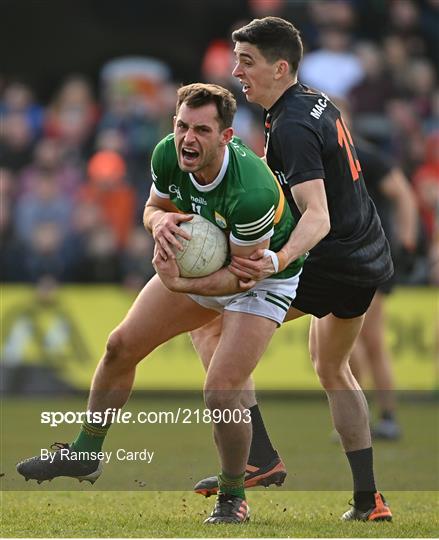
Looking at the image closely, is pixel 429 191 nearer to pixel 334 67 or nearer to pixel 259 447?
pixel 334 67

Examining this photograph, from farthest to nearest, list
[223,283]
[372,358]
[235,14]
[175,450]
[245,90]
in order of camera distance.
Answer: [235,14] → [372,358] → [175,450] → [245,90] → [223,283]

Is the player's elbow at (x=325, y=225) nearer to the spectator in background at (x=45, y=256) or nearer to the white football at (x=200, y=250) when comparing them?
the white football at (x=200, y=250)

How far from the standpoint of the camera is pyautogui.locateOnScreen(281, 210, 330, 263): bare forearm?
19.8ft

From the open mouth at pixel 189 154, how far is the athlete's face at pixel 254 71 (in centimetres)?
64

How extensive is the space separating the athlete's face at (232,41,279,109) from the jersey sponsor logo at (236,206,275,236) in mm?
728

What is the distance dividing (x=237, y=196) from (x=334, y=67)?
9.54 metres

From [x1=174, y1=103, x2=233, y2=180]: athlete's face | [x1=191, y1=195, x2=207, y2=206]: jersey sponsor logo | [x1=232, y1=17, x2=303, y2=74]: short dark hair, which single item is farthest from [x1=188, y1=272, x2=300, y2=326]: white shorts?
[x1=232, y1=17, x2=303, y2=74]: short dark hair

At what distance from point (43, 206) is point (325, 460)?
6.54m

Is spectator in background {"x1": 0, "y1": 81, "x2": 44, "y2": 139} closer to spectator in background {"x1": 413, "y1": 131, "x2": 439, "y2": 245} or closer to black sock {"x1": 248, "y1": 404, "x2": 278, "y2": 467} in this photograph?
spectator in background {"x1": 413, "y1": 131, "x2": 439, "y2": 245}

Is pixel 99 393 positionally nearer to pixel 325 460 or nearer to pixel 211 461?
pixel 211 461

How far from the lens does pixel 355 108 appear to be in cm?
1516

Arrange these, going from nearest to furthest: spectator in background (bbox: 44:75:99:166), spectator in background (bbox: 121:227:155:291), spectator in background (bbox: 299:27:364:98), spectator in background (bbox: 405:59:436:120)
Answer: spectator in background (bbox: 121:227:155:291)
spectator in background (bbox: 299:27:364:98)
spectator in background (bbox: 44:75:99:166)
spectator in background (bbox: 405:59:436:120)

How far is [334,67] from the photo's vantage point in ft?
49.8

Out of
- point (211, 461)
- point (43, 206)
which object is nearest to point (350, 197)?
point (211, 461)
